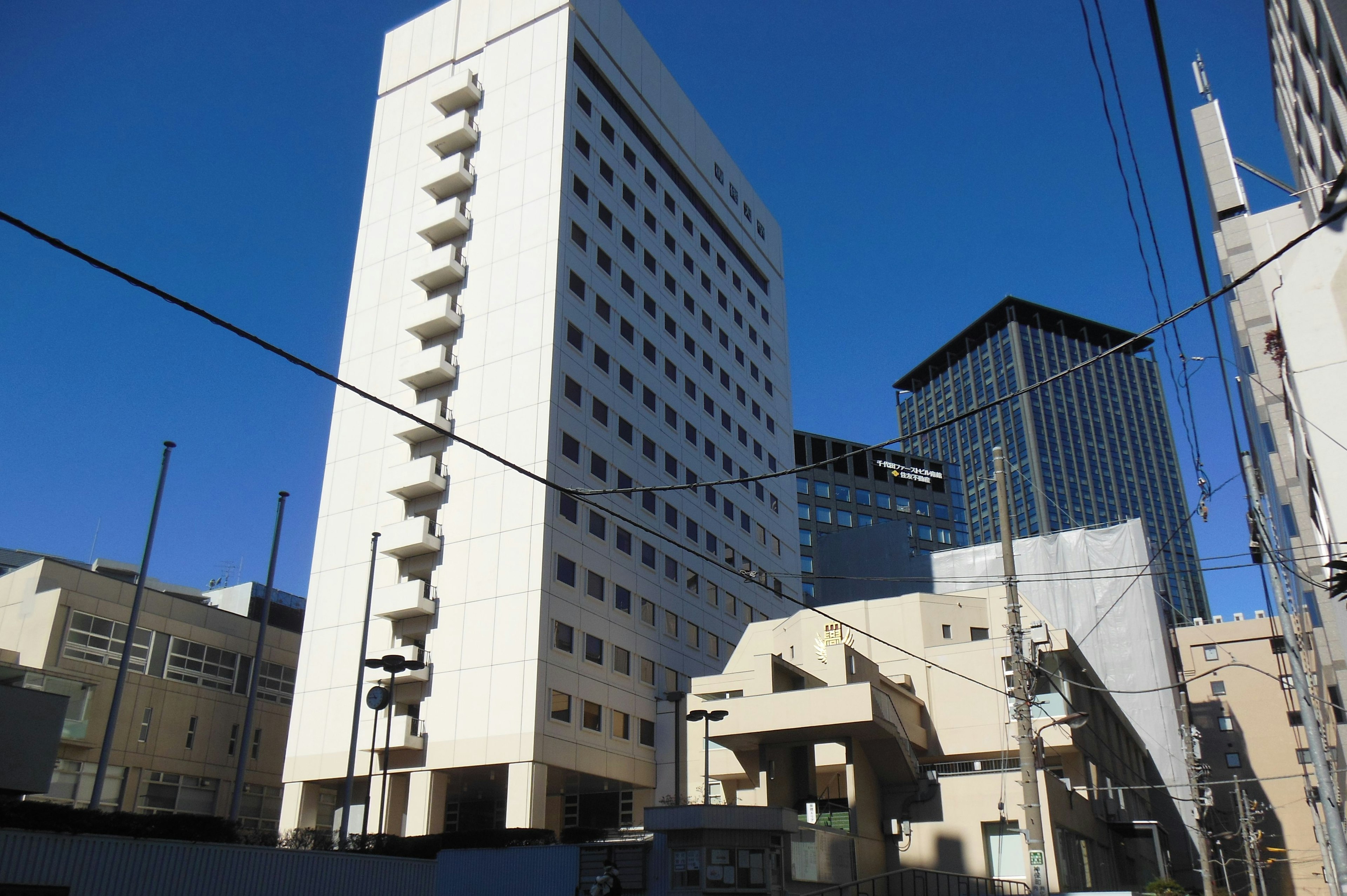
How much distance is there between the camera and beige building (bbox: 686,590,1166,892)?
3919 centimetres

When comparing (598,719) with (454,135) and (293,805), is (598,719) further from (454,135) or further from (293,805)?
(454,135)

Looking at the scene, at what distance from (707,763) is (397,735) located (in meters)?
16.9

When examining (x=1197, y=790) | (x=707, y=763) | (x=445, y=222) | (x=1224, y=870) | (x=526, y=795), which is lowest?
(x=1224, y=870)

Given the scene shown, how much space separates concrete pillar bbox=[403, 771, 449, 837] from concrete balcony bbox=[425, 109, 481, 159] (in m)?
36.2

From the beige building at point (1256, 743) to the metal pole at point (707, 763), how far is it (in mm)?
45526

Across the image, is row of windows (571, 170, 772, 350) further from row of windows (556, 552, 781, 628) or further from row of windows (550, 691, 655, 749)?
row of windows (550, 691, 655, 749)

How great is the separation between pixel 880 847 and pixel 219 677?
36948mm

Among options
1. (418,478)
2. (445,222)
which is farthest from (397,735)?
(445,222)

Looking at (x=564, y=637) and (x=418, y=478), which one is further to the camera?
(x=418, y=478)

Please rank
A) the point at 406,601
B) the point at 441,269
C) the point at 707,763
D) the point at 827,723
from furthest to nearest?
the point at 441,269
the point at 406,601
the point at 827,723
the point at 707,763

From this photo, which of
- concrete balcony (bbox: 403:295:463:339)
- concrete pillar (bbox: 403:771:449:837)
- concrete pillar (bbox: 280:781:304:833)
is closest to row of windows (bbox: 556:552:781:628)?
concrete pillar (bbox: 403:771:449:837)

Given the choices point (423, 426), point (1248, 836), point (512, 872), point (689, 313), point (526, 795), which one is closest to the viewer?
point (512, 872)

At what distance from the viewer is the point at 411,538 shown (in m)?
49.9

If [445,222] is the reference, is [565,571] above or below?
below
